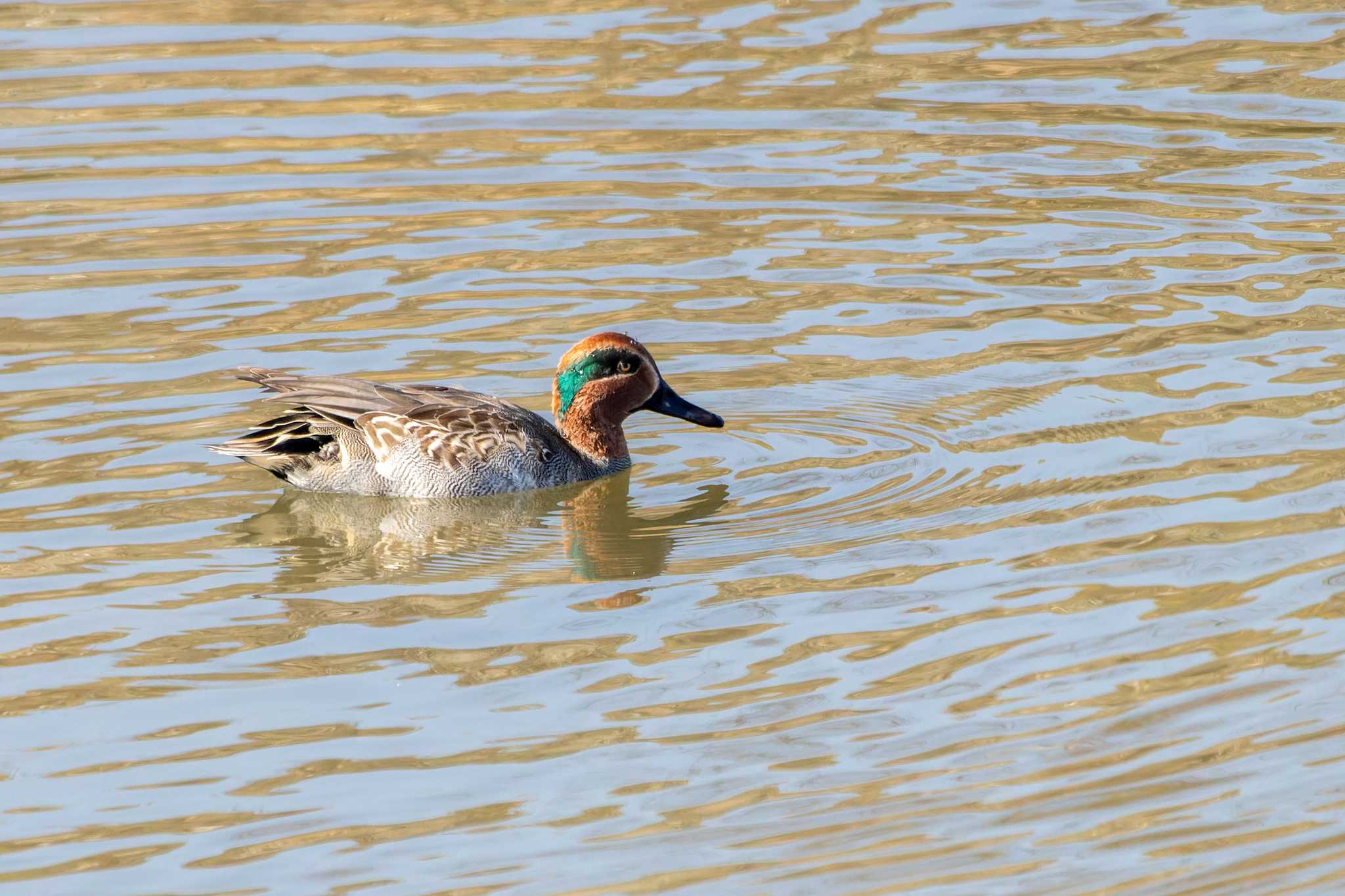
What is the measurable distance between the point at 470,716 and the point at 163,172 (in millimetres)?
8602

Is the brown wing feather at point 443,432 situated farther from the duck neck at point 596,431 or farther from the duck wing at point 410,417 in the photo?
the duck neck at point 596,431

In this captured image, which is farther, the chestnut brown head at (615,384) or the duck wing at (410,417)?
the chestnut brown head at (615,384)

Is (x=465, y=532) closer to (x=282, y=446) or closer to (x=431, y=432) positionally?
(x=431, y=432)

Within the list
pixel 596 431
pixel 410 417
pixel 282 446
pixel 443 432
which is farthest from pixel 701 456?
pixel 282 446

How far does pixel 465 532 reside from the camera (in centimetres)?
1006

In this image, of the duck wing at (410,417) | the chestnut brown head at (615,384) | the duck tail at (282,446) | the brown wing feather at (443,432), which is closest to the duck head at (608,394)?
the chestnut brown head at (615,384)

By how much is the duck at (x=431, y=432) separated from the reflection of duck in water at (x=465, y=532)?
0.36 ft

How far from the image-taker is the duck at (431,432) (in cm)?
1038

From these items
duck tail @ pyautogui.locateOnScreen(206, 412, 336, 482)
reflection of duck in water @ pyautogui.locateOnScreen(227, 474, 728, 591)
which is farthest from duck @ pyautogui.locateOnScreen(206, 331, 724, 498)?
reflection of duck in water @ pyautogui.locateOnScreen(227, 474, 728, 591)

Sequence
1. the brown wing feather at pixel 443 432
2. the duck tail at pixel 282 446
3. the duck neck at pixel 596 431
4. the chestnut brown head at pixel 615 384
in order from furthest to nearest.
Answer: the duck neck at pixel 596 431, the chestnut brown head at pixel 615 384, the brown wing feather at pixel 443 432, the duck tail at pixel 282 446

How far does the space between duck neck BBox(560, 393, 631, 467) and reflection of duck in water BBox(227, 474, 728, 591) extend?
158mm

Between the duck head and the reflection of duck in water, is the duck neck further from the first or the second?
the reflection of duck in water

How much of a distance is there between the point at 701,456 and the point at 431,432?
4.85ft

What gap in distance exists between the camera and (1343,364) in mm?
11164
